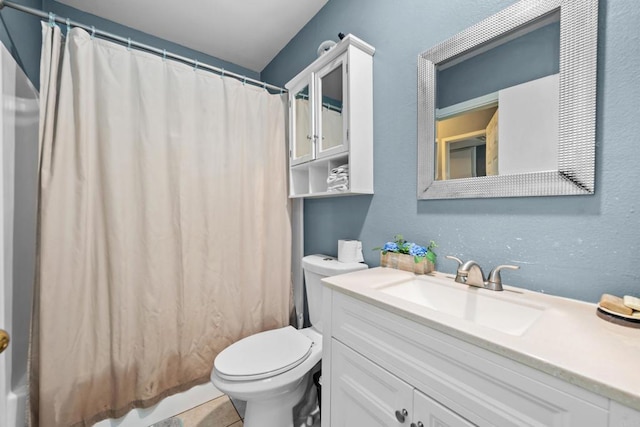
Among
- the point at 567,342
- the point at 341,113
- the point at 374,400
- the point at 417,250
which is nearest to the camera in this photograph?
the point at 567,342

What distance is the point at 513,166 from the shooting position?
0.88 meters

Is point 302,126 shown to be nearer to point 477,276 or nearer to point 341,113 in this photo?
point 341,113

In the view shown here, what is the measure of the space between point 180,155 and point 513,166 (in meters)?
1.65

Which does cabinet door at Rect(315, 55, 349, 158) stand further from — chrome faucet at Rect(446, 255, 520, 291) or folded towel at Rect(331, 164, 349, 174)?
chrome faucet at Rect(446, 255, 520, 291)

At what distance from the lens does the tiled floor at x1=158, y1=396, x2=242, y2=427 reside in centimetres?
142

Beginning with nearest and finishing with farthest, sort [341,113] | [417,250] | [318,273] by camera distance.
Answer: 1. [417,250]
2. [341,113]
3. [318,273]

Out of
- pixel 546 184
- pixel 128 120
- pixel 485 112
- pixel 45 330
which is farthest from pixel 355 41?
pixel 45 330

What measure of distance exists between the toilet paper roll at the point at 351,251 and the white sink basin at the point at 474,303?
42 cm

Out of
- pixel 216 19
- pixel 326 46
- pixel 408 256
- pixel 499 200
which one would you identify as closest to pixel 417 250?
pixel 408 256

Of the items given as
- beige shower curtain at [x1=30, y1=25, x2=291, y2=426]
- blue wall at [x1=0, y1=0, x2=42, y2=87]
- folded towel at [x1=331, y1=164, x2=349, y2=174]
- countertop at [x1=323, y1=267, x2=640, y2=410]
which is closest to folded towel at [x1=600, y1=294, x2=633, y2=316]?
countertop at [x1=323, y1=267, x2=640, y2=410]

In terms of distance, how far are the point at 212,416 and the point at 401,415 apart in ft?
4.28

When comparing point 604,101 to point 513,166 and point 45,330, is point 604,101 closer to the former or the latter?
point 513,166

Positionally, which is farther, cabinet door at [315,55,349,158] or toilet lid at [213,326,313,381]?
cabinet door at [315,55,349,158]

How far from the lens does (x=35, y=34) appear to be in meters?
1.42
